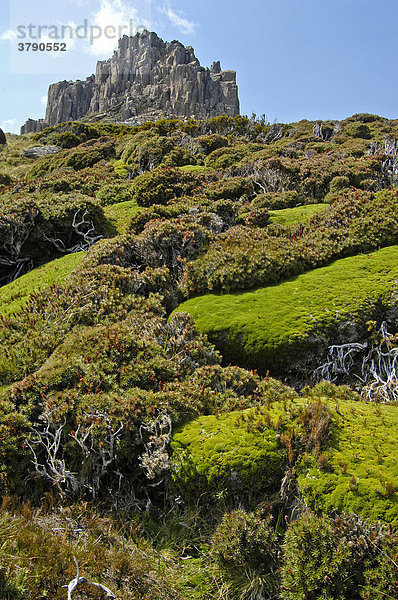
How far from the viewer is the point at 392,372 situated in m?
7.50

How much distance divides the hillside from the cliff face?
103432 mm

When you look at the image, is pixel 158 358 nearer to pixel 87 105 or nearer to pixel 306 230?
pixel 306 230

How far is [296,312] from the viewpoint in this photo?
863 centimetres

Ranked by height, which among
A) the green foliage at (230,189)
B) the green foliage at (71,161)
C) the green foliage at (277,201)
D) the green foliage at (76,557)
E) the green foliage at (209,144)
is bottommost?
the green foliage at (76,557)

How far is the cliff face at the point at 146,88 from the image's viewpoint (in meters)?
119

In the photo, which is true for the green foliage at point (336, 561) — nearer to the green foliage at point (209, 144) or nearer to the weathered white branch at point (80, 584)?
the weathered white branch at point (80, 584)

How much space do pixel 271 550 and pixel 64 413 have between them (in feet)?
12.0

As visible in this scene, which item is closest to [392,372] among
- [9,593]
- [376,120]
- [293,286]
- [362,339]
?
[362,339]

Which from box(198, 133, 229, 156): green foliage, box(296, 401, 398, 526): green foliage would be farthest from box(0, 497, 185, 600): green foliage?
box(198, 133, 229, 156): green foliage

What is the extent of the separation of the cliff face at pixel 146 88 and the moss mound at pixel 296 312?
4135 inches

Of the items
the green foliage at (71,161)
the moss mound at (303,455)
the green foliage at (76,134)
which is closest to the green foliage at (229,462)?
the moss mound at (303,455)

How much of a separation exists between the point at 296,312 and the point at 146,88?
504 ft

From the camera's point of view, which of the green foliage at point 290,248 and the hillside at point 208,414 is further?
the green foliage at point 290,248

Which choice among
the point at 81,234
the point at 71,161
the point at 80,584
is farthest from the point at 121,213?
the point at 71,161
